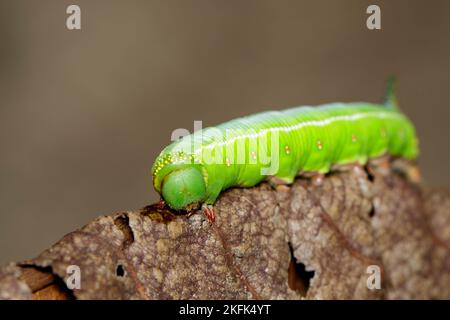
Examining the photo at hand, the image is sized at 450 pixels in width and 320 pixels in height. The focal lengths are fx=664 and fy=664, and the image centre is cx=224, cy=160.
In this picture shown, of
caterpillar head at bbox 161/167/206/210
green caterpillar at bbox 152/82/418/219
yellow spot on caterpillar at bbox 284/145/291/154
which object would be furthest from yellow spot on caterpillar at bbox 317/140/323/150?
caterpillar head at bbox 161/167/206/210

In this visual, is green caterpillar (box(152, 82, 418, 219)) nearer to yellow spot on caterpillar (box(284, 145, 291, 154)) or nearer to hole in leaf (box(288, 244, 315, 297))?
yellow spot on caterpillar (box(284, 145, 291, 154))

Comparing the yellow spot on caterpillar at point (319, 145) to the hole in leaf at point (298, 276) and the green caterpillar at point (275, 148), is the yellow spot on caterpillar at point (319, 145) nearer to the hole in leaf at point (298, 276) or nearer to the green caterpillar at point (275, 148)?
the green caterpillar at point (275, 148)

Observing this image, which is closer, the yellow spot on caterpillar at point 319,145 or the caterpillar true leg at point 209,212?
the caterpillar true leg at point 209,212

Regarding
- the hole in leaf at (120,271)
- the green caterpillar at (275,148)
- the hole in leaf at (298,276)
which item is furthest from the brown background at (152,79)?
the hole in leaf at (120,271)

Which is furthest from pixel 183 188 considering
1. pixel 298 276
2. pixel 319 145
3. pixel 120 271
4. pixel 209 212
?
pixel 319 145

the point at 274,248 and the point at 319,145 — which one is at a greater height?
the point at 319,145

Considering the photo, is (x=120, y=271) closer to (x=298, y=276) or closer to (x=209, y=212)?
(x=209, y=212)
